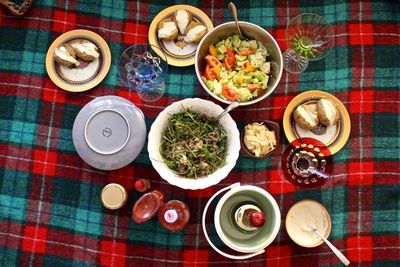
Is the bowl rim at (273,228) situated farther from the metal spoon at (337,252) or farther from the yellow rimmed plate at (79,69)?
the yellow rimmed plate at (79,69)

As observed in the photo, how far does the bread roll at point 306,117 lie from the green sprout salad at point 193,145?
0.27m

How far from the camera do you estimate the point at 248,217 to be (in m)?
1.52

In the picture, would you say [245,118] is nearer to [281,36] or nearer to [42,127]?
[281,36]

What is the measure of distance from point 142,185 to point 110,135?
0.67ft

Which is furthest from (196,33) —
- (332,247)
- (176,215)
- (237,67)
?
(332,247)

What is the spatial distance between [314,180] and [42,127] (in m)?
0.98

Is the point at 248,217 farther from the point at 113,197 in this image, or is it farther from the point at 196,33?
the point at 196,33

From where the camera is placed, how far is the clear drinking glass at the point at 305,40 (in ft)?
5.87

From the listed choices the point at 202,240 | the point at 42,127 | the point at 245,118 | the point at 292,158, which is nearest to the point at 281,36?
the point at 245,118

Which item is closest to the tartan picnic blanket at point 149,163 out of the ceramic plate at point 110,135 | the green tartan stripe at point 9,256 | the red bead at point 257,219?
the green tartan stripe at point 9,256

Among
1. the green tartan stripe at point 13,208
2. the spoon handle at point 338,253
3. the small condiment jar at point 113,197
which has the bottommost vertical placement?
the spoon handle at point 338,253

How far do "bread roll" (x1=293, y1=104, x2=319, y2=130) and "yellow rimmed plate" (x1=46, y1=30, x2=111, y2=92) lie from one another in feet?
2.26

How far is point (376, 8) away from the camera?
72.4 inches

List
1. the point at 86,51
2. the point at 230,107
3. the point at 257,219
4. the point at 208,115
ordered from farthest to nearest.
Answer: the point at 86,51, the point at 208,115, the point at 230,107, the point at 257,219
